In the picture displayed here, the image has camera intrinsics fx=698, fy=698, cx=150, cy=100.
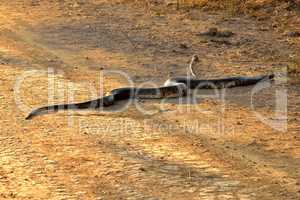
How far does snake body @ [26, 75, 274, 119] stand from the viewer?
7082mm

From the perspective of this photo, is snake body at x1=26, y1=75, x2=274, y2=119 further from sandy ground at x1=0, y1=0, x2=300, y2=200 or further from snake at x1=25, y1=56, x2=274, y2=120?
sandy ground at x1=0, y1=0, x2=300, y2=200

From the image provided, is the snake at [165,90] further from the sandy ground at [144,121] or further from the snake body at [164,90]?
the sandy ground at [144,121]

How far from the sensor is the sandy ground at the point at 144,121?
5168mm

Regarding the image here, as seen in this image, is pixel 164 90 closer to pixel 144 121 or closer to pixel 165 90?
pixel 165 90

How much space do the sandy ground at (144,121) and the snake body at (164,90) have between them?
16 cm

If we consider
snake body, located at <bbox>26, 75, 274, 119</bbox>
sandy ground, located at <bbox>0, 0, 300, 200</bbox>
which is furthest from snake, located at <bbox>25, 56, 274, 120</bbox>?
sandy ground, located at <bbox>0, 0, 300, 200</bbox>

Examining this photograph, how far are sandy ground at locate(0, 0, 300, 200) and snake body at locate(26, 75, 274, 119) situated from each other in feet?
0.53

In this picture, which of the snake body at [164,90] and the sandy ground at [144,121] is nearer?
the sandy ground at [144,121]

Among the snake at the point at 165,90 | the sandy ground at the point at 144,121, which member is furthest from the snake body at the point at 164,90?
the sandy ground at the point at 144,121

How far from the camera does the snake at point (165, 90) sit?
7082 millimetres

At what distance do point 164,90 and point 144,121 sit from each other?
1014mm

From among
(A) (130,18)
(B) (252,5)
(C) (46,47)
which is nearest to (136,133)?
(C) (46,47)

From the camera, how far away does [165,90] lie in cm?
768

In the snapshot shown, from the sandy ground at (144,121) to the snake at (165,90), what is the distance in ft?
0.52
